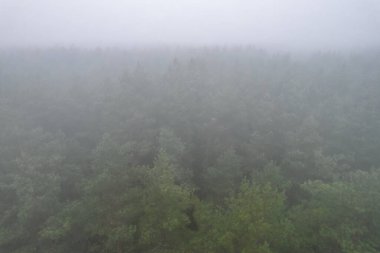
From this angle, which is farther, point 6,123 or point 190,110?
point 190,110

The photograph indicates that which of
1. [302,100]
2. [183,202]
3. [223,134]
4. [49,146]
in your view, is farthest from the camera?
[302,100]

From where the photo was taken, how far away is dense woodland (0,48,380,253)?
19281mm

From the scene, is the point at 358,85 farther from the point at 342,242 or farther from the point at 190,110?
the point at 342,242

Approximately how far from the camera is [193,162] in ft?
108

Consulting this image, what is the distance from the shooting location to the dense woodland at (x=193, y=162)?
19281 mm

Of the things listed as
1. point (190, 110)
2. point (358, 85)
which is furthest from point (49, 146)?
point (358, 85)

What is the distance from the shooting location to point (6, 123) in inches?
1259

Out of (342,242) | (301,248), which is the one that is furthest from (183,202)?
(342,242)

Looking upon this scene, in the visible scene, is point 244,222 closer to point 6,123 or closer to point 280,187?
point 280,187

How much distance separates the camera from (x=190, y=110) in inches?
1415

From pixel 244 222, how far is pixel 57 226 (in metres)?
11.8

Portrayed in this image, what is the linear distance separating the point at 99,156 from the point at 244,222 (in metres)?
12.7

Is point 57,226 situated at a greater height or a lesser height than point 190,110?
lesser

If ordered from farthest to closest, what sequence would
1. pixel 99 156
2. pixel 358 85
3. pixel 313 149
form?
1. pixel 358 85
2. pixel 313 149
3. pixel 99 156
